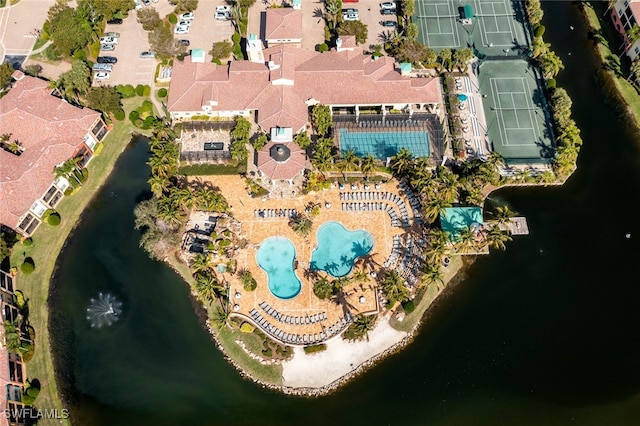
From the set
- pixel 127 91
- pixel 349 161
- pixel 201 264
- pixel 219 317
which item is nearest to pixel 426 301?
pixel 349 161

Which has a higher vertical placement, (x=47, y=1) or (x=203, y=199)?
(x=47, y=1)

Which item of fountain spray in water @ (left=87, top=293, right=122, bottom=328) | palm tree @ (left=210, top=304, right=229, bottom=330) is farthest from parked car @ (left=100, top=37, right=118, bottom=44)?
palm tree @ (left=210, top=304, right=229, bottom=330)

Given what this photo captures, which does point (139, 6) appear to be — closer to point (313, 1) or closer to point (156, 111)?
point (156, 111)

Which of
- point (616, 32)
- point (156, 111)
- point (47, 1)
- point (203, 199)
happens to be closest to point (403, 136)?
point (203, 199)

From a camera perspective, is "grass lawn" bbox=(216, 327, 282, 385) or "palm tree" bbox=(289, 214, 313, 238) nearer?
"grass lawn" bbox=(216, 327, 282, 385)

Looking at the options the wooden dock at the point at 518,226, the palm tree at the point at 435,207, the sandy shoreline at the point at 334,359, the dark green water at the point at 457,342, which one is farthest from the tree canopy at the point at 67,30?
the wooden dock at the point at 518,226

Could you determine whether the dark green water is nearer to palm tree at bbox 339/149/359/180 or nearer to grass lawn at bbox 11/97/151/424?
grass lawn at bbox 11/97/151/424
